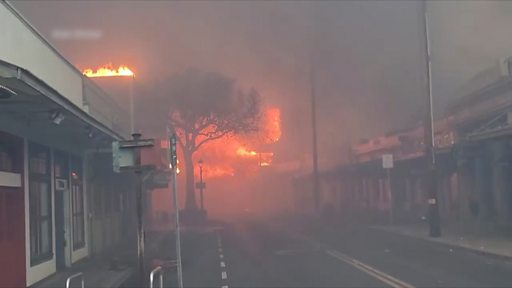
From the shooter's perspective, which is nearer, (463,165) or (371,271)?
(371,271)

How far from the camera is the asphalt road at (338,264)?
11023 mm

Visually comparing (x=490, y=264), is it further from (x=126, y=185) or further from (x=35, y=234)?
(x=126, y=185)

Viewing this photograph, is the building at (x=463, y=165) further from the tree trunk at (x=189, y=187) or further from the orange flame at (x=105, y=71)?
the orange flame at (x=105, y=71)

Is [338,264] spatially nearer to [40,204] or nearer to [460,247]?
[460,247]

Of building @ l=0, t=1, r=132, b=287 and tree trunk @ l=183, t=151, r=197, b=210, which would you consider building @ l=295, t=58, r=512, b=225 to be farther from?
building @ l=0, t=1, r=132, b=287

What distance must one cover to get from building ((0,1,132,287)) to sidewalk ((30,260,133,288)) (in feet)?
0.67

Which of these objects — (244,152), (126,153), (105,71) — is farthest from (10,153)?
(244,152)

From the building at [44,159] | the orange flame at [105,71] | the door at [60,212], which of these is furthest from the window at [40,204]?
the orange flame at [105,71]

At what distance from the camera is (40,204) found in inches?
514

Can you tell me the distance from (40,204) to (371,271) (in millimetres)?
6205

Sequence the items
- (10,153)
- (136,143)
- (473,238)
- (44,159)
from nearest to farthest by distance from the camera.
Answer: (136,143), (10,153), (44,159), (473,238)

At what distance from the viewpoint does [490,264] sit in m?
13.0

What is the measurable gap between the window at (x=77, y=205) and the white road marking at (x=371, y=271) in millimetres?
5929

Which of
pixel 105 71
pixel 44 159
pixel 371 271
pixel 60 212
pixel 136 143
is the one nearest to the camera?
pixel 136 143
